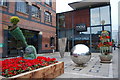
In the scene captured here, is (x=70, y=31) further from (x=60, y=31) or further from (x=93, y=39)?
(x=93, y=39)

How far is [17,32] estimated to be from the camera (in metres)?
6.95

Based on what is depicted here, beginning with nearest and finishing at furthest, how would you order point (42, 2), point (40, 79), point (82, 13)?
point (40, 79)
point (42, 2)
point (82, 13)

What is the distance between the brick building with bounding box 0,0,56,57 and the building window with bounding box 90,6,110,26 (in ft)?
32.8

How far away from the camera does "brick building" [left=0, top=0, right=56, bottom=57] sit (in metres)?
14.5

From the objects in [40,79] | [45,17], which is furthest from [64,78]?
[45,17]

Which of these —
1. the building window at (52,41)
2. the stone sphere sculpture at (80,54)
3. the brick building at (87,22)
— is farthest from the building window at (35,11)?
the stone sphere sculpture at (80,54)

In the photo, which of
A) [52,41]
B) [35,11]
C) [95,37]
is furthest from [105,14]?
[35,11]

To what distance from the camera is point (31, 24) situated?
19312mm

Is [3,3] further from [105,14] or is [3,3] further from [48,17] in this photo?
[105,14]

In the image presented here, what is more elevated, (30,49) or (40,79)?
(30,49)

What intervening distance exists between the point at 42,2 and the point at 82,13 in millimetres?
11453

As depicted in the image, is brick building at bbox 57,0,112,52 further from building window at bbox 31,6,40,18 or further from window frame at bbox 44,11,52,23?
building window at bbox 31,6,40,18

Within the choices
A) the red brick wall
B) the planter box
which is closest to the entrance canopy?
the red brick wall

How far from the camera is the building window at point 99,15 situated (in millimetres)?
26166
